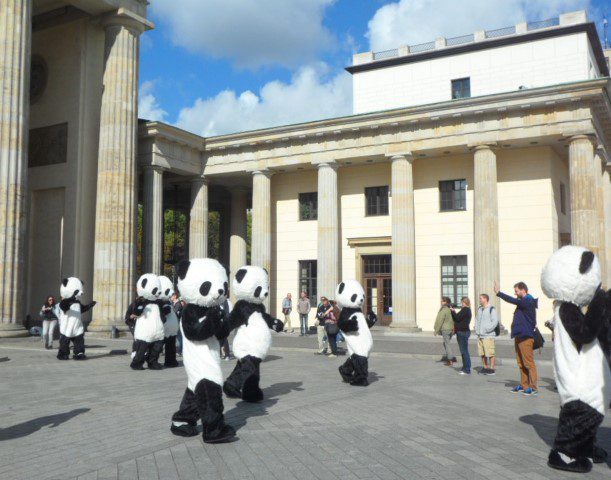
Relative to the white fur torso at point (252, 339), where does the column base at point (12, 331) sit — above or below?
below

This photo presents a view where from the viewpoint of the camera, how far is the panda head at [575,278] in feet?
20.4

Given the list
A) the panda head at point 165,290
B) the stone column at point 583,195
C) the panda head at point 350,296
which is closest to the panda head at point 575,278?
the panda head at point 350,296

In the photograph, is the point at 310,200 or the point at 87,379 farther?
the point at 310,200

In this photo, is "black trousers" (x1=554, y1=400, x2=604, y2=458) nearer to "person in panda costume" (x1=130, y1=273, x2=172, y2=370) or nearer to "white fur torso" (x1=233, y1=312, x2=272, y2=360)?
"white fur torso" (x1=233, y1=312, x2=272, y2=360)

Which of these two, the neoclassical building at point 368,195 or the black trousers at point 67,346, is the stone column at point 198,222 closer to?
the neoclassical building at point 368,195

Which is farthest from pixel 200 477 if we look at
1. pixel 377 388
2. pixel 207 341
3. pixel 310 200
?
pixel 310 200

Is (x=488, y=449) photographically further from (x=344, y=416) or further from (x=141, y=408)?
(x=141, y=408)

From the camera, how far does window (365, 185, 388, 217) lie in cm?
2884

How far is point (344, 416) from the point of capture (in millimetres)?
8039

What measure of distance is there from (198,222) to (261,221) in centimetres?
342

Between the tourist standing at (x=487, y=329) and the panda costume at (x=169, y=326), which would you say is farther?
the panda costume at (x=169, y=326)

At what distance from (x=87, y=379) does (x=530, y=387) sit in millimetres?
8245

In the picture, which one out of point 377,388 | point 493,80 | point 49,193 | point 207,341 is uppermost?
point 493,80

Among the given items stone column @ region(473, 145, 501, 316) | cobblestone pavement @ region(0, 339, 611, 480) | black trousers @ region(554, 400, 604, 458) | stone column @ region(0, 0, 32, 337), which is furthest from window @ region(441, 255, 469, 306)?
black trousers @ region(554, 400, 604, 458)
